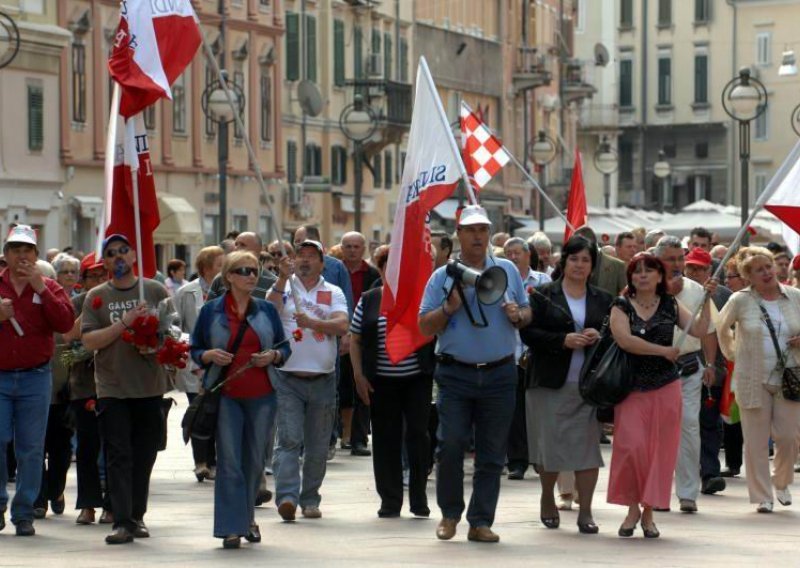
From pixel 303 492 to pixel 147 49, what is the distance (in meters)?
3.17

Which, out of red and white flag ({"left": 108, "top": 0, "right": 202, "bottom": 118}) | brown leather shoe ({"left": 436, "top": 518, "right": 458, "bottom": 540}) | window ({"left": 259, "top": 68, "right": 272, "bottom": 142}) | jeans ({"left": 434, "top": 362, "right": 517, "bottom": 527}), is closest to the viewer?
jeans ({"left": 434, "top": 362, "right": 517, "bottom": 527})

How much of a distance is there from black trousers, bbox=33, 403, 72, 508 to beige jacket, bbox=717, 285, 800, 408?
15.6ft

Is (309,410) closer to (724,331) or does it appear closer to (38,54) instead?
(724,331)

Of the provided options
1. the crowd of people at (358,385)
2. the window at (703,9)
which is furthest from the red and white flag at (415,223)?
the window at (703,9)

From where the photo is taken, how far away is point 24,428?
14.8 metres

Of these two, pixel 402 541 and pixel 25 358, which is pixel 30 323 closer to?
pixel 25 358

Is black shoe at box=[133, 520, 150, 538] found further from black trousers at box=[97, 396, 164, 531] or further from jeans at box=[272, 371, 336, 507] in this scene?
jeans at box=[272, 371, 336, 507]

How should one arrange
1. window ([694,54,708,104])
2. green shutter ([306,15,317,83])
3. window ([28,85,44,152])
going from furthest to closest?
window ([694,54,708,104]) → green shutter ([306,15,317,83]) → window ([28,85,44,152])

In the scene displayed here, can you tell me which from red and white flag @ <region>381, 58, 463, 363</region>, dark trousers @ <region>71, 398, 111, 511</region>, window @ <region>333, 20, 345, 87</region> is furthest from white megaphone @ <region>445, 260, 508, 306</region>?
window @ <region>333, 20, 345, 87</region>

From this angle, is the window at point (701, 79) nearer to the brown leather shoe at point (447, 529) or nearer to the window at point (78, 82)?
the window at point (78, 82)

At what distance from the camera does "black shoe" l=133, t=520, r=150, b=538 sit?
14.4m

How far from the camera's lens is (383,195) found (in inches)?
2584

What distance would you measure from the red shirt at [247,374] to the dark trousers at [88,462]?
1.45 m

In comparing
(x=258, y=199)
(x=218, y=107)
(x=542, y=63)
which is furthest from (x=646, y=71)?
(x=218, y=107)
